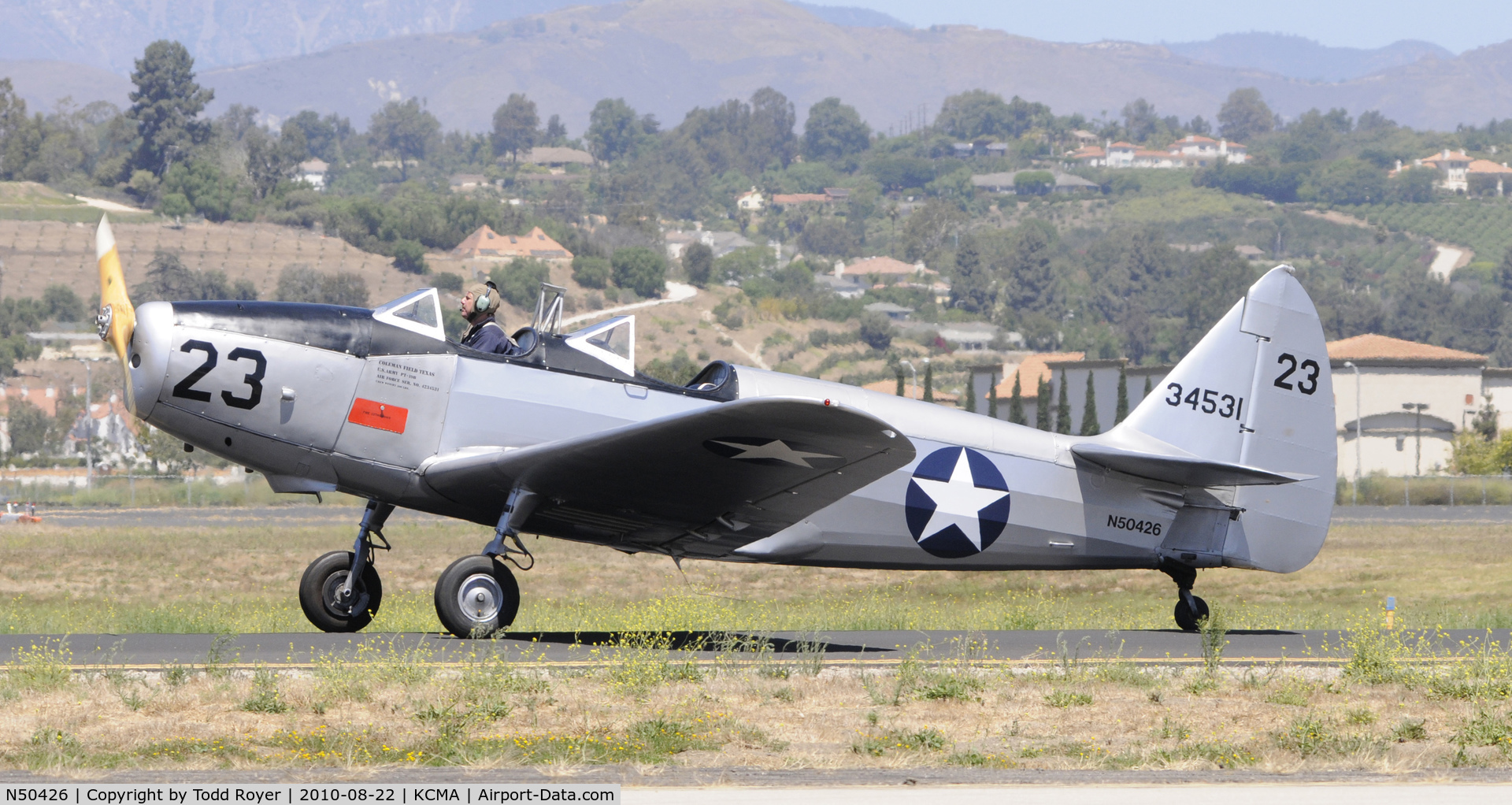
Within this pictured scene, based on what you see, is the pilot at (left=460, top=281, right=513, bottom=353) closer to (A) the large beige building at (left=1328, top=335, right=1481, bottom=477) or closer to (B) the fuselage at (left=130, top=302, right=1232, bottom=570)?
(B) the fuselage at (left=130, top=302, right=1232, bottom=570)

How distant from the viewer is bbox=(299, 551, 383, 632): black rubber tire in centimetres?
1273

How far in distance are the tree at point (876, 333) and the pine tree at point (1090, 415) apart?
74477 millimetres

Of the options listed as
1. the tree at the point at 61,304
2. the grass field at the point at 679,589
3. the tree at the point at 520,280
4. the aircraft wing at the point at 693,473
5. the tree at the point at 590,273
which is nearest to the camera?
the aircraft wing at the point at 693,473

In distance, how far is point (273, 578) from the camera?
1207 inches

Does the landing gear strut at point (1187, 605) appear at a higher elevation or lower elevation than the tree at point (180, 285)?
lower

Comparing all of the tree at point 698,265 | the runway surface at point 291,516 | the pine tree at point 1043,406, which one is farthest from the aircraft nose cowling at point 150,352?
the tree at point 698,265

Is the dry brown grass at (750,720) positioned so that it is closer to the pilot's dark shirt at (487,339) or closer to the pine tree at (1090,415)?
the pilot's dark shirt at (487,339)

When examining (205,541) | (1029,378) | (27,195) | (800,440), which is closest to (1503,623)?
(800,440)

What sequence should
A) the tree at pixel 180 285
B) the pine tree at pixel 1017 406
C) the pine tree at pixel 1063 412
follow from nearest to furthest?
the pine tree at pixel 1063 412, the pine tree at pixel 1017 406, the tree at pixel 180 285

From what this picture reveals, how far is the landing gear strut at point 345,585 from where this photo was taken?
12648 millimetres

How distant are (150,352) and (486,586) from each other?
3010 millimetres

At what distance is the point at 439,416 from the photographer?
12.1 metres

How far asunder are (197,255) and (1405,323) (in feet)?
464

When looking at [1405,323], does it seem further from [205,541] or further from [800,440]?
[800,440]
